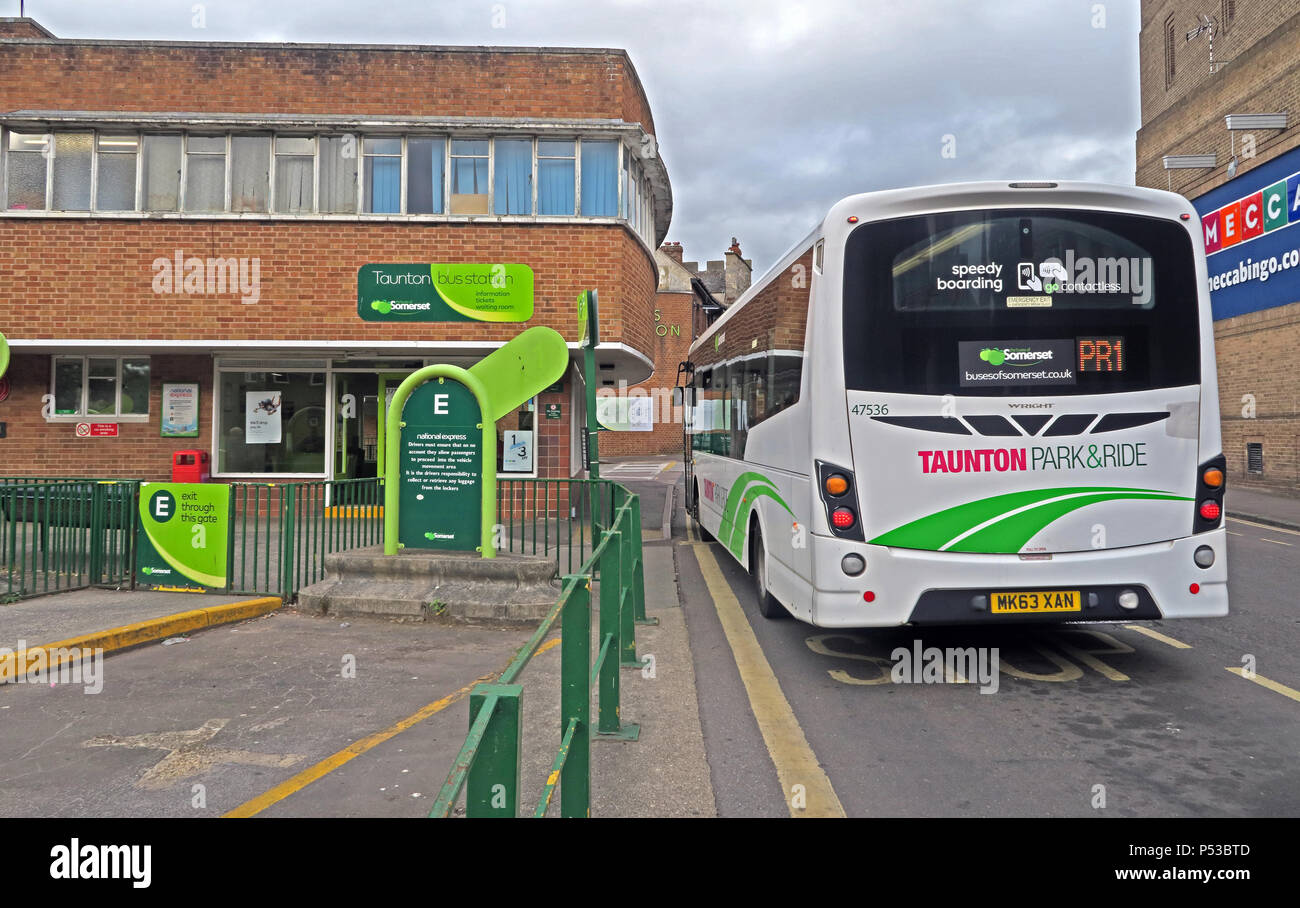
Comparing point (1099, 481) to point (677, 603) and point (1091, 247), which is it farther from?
point (677, 603)

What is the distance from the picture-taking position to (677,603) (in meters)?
8.77

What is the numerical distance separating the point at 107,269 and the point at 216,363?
7.29 ft

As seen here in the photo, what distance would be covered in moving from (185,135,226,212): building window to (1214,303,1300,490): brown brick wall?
21327mm

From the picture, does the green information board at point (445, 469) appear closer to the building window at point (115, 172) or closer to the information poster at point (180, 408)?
the information poster at point (180, 408)

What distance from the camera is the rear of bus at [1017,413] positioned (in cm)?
554

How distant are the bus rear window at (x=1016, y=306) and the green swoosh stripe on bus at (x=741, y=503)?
6.08ft

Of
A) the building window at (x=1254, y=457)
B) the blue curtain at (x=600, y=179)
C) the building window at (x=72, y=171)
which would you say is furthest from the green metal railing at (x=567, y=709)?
the building window at (x=1254, y=457)

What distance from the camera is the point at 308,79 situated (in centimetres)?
1460

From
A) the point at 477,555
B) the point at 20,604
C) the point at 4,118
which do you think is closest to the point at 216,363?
the point at 4,118

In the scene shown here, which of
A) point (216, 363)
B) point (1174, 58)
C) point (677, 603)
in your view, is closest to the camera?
point (677, 603)

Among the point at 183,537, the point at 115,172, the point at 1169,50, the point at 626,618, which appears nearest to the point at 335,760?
the point at 626,618

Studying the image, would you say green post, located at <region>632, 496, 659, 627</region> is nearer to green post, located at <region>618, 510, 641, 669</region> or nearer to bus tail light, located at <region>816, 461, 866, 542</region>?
green post, located at <region>618, 510, 641, 669</region>

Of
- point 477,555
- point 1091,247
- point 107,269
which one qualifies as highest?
point 107,269

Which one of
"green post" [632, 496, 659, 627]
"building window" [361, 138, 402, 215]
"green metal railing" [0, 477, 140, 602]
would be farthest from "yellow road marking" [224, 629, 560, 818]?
"building window" [361, 138, 402, 215]
